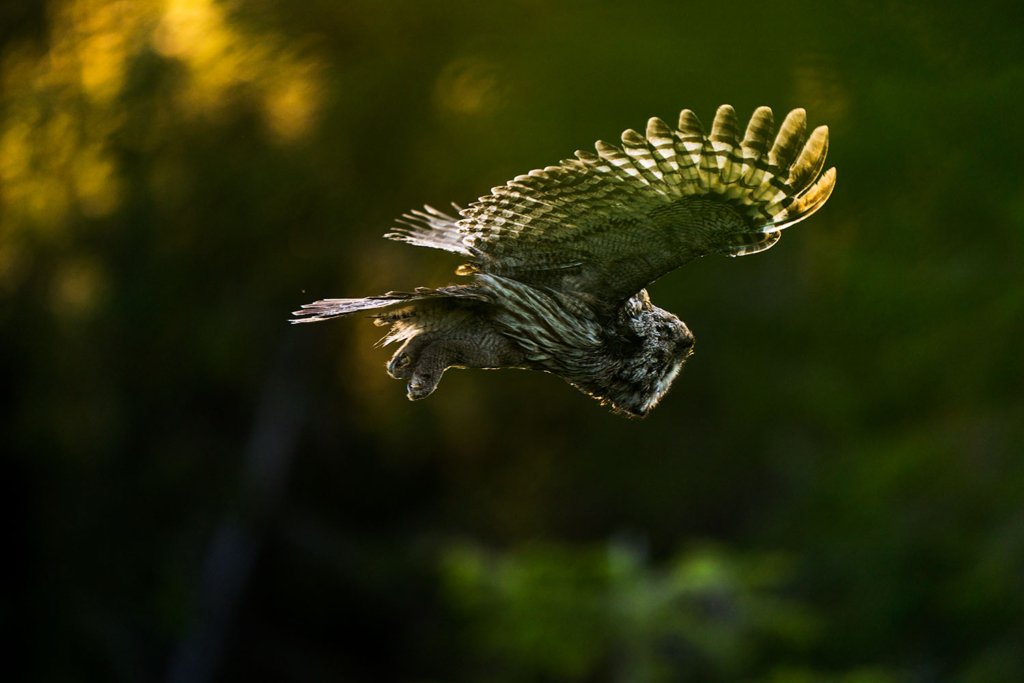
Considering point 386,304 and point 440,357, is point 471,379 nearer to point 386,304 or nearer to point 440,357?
point 440,357

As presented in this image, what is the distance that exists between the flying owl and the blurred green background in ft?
12.8

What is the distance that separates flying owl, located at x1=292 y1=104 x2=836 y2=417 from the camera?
2.44 meters

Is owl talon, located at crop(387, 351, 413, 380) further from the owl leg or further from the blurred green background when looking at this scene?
the blurred green background

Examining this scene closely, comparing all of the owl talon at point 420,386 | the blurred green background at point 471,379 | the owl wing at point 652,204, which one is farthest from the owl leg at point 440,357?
the blurred green background at point 471,379

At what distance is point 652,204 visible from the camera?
246cm

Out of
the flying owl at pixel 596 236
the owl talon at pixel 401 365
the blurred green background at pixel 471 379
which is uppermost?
the blurred green background at pixel 471 379

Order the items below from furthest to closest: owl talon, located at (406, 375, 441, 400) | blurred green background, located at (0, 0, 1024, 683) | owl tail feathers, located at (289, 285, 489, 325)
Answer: blurred green background, located at (0, 0, 1024, 683) < owl talon, located at (406, 375, 441, 400) < owl tail feathers, located at (289, 285, 489, 325)

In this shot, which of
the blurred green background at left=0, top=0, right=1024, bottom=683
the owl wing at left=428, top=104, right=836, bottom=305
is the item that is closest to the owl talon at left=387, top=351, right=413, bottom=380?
the owl wing at left=428, top=104, right=836, bottom=305

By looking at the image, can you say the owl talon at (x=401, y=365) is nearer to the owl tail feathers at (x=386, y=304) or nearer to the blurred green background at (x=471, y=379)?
the owl tail feathers at (x=386, y=304)

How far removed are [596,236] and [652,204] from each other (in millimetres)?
144

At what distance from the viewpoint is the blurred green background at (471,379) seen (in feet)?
23.1

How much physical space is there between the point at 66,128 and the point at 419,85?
462cm

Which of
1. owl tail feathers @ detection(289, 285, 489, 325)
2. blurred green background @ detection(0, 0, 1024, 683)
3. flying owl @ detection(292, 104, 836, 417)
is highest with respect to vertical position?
blurred green background @ detection(0, 0, 1024, 683)

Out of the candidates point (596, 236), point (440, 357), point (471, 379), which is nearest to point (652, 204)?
point (596, 236)
